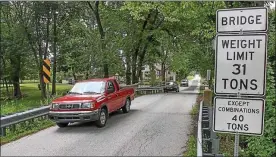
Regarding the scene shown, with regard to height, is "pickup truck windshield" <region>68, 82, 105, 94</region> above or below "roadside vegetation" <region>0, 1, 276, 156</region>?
below

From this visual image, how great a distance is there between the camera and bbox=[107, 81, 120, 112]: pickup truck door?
39.3 feet

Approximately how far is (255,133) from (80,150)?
5007 mm

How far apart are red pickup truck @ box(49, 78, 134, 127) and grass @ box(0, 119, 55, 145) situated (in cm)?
68

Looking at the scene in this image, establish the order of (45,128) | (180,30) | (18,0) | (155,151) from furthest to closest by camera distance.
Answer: (180,30), (18,0), (45,128), (155,151)

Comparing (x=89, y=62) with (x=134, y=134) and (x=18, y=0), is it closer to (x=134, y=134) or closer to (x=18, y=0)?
(x=18, y=0)

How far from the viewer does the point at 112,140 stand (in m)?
9.14

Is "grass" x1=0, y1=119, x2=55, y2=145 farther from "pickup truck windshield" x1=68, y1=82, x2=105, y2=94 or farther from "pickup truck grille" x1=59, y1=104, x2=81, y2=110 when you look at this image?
"pickup truck windshield" x1=68, y1=82, x2=105, y2=94

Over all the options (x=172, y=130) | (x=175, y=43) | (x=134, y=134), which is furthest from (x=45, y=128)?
(x=175, y=43)

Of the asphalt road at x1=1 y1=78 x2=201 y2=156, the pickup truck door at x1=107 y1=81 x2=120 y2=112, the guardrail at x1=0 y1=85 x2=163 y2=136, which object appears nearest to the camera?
the asphalt road at x1=1 y1=78 x2=201 y2=156

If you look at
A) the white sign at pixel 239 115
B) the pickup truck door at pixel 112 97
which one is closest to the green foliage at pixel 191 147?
the white sign at pixel 239 115

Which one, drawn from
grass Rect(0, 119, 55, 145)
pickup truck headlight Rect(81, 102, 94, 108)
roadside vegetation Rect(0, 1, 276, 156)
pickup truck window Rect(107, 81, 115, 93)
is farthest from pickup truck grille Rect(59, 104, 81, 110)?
roadside vegetation Rect(0, 1, 276, 156)

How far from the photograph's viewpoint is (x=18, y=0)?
28.7 m

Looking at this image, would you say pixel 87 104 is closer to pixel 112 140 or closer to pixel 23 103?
pixel 112 140

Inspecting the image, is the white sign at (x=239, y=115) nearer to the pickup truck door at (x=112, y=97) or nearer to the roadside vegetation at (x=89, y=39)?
the pickup truck door at (x=112, y=97)
